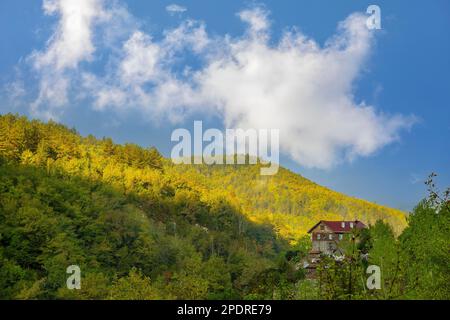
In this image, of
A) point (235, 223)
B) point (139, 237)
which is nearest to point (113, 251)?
point (139, 237)

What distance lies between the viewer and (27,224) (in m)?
61.2

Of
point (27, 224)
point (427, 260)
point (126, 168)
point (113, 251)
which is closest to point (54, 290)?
point (27, 224)

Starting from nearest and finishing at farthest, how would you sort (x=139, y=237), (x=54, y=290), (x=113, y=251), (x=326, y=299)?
(x=326, y=299) < (x=54, y=290) < (x=113, y=251) < (x=139, y=237)

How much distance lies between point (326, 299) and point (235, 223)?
→ 4701 inches

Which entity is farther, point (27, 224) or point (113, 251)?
point (113, 251)

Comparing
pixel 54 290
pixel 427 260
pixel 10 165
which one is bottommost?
pixel 54 290

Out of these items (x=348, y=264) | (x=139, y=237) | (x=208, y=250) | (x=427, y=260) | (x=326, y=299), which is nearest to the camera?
(x=326, y=299)

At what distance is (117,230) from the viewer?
80.3m

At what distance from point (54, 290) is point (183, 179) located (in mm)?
84776

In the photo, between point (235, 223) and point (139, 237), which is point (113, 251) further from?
point (235, 223)

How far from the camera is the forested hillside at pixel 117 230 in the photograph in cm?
4775

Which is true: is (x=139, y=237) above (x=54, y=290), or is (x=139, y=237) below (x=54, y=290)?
above

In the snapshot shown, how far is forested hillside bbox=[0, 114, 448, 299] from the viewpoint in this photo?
4775 centimetres
